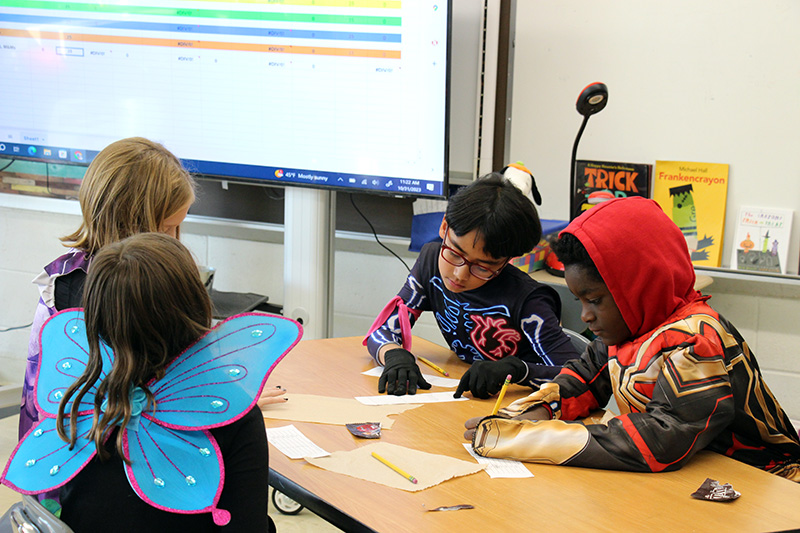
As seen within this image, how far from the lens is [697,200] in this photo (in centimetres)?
243

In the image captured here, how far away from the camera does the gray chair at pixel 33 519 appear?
2.70 ft

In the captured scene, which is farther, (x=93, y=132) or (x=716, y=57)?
(x=93, y=132)

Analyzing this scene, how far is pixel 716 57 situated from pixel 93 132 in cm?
237

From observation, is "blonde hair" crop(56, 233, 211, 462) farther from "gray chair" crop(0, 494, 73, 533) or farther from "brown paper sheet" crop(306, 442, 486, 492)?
"brown paper sheet" crop(306, 442, 486, 492)

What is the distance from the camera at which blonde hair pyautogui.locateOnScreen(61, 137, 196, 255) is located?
5.30 ft

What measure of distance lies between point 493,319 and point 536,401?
1.24ft

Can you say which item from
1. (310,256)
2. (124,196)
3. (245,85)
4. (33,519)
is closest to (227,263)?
(310,256)

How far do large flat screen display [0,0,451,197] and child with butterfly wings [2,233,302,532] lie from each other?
63.6 inches

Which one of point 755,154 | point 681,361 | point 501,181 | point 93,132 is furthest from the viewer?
point 93,132

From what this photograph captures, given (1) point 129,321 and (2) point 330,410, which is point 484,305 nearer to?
(2) point 330,410

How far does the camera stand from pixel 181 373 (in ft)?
3.15

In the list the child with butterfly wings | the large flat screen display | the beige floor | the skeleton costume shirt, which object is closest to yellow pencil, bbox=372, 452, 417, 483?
the child with butterfly wings

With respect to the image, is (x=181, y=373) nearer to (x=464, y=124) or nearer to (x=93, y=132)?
(x=464, y=124)

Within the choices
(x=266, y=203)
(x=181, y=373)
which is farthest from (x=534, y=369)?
(x=266, y=203)
